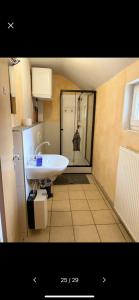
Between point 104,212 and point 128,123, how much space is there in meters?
1.07

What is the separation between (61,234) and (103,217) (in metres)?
0.54

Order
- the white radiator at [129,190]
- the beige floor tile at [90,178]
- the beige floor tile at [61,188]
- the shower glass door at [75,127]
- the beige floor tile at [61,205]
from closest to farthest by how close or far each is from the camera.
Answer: the white radiator at [129,190], the beige floor tile at [61,205], the beige floor tile at [61,188], the beige floor tile at [90,178], the shower glass door at [75,127]

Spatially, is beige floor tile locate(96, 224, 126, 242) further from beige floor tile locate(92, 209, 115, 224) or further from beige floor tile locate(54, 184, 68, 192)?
beige floor tile locate(54, 184, 68, 192)

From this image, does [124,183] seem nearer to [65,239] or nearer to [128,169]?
[128,169]

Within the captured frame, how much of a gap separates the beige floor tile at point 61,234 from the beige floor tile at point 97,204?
47cm

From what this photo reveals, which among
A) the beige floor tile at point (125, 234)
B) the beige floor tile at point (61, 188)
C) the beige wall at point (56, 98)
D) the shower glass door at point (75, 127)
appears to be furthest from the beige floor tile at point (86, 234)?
the beige wall at point (56, 98)

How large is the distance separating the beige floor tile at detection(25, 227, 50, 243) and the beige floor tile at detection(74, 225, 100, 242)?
0.92ft

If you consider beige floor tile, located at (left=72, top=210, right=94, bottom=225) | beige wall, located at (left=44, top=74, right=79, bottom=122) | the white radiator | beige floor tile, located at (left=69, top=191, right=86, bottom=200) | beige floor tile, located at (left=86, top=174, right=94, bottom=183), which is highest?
beige wall, located at (left=44, top=74, right=79, bottom=122)

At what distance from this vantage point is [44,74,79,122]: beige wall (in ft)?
10.3

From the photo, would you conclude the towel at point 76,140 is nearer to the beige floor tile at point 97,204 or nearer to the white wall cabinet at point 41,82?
the white wall cabinet at point 41,82

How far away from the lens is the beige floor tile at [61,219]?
1.57 m

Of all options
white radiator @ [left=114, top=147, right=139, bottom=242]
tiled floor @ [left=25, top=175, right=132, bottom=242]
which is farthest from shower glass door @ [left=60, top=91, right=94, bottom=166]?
white radiator @ [left=114, top=147, right=139, bottom=242]
